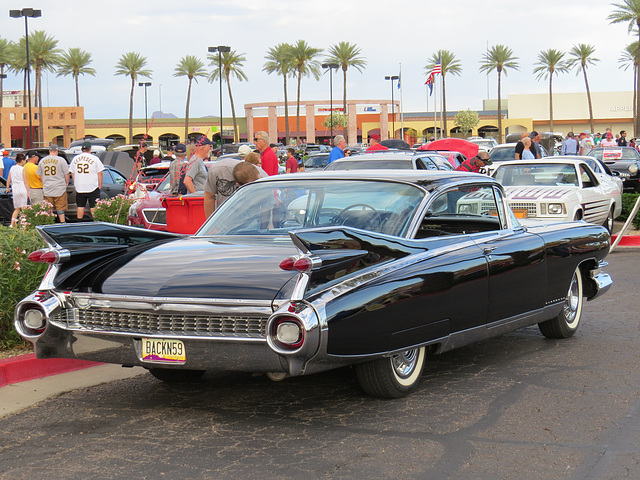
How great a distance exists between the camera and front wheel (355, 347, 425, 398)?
218 inches

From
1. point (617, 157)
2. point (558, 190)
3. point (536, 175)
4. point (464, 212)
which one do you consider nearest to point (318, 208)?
point (464, 212)

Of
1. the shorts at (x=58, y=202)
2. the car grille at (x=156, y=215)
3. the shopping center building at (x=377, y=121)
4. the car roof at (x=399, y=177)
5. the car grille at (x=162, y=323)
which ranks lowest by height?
the car grille at (x=162, y=323)

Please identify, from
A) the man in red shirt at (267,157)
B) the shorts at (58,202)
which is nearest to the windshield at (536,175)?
the man in red shirt at (267,157)

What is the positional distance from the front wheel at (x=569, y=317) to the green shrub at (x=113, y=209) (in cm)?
856

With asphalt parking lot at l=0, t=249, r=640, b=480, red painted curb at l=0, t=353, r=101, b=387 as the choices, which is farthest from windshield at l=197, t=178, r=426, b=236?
red painted curb at l=0, t=353, r=101, b=387

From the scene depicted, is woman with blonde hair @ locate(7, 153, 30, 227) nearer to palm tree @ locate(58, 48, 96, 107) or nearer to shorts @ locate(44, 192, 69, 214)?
shorts @ locate(44, 192, 69, 214)

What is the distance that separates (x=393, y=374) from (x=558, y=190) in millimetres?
9500

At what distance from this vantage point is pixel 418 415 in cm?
545

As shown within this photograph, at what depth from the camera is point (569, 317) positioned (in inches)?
309

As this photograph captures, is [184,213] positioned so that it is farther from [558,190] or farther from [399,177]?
[558,190]

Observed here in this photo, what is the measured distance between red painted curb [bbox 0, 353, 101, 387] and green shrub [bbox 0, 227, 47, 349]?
58 cm

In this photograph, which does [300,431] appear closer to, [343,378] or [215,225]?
[343,378]

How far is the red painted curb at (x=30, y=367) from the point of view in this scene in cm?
648

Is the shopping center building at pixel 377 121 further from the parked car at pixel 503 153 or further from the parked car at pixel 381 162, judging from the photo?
the parked car at pixel 381 162
